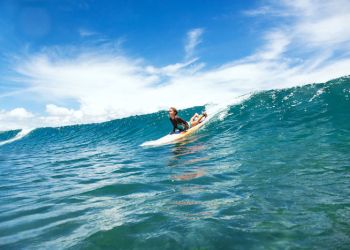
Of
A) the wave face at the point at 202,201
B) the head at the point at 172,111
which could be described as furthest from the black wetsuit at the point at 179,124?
the wave face at the point at 202,201

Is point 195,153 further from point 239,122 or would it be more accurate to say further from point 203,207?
point 239,122

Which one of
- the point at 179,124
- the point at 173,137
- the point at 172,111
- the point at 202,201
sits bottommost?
the point at 202,201

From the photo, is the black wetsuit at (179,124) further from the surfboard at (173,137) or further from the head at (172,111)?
the surfboard at (173,137)

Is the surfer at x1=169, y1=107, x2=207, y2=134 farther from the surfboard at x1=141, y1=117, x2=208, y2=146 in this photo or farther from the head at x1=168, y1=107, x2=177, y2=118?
the surfboard at x1=141, y1=117, x2=208, y2=146

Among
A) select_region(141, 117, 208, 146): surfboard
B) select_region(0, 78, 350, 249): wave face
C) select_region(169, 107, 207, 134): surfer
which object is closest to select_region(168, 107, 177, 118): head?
select_region(169, 107, 207, 134): surfer

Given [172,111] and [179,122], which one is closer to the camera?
[172,111]

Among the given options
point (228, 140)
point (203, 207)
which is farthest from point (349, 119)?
point (203, 207)

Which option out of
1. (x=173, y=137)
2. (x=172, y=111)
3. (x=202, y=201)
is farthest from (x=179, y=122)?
(x=202, y=201)

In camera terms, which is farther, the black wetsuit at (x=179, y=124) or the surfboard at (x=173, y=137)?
the black wetsuit at (x=179, y=124)

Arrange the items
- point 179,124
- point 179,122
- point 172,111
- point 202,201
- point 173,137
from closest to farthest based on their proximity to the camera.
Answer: point 202,201
point 173,137
point 172,111
point 179,122
point 179,124

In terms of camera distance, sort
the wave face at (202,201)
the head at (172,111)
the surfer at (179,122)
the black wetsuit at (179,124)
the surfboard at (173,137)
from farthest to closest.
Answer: the black wetsuit at (179,124) → the surfer at (179,122) → the head at (172,111) → the surfboard at (173,137) → the wave face at (202,201)

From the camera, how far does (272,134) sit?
469 inches

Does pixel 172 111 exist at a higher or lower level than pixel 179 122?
higher

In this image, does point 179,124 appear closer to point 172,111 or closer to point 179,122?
point 179,122
